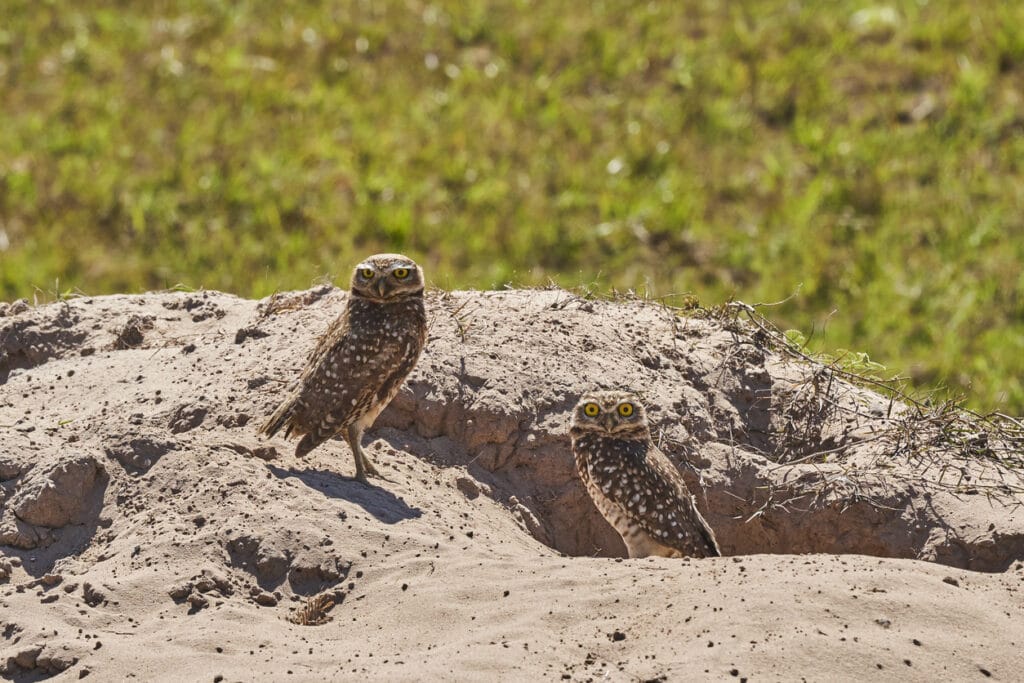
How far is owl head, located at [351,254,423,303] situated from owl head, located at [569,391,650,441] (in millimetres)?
1085

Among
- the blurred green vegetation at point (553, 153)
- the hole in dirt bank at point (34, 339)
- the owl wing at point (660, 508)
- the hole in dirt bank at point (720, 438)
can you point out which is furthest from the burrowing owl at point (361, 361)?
the blurred green vegetation at point (553, 153)

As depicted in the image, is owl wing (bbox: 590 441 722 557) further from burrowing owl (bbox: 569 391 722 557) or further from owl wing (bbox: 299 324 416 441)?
owl wing (bbox: 299 324 416 441)

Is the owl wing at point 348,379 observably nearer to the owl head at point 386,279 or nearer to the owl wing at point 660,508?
the owl head at point 386,279

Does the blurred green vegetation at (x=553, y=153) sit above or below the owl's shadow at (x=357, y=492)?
above

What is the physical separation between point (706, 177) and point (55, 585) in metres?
11.7

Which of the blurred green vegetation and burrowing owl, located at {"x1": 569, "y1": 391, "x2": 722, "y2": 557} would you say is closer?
burrowing owl, located at {"x1": 569, "y1": 391, "x2": 722, "y2": 557}

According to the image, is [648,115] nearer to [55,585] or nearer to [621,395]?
[621,395]

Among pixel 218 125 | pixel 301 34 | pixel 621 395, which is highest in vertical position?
pixel 301 34

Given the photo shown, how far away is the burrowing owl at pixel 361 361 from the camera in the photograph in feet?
25.2

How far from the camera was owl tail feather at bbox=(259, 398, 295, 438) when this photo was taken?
7.71m

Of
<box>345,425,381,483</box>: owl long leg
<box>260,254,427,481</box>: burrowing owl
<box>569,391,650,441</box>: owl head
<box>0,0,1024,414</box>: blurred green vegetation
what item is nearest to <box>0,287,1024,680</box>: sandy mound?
<box>345,425,381,483</box>: owl long leg

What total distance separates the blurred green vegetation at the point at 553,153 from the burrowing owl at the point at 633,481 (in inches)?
244

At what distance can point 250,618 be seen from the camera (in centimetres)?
654

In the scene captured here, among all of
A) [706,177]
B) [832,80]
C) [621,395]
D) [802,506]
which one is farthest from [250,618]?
[832,80]
